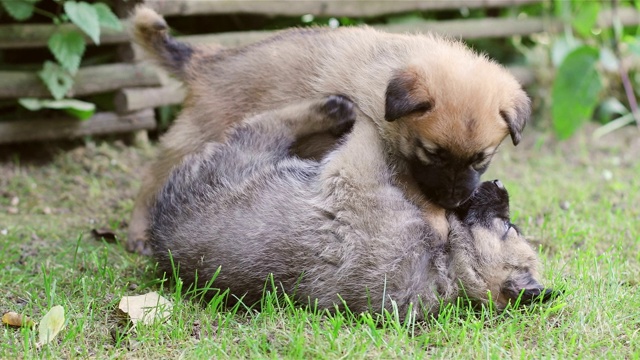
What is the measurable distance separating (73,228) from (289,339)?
82.8 inches

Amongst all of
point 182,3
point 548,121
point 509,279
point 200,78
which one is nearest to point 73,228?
point 200,78

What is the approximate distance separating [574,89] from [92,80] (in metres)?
3.93

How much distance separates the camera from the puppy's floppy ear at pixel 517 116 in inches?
149

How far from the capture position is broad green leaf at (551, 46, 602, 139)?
656cm

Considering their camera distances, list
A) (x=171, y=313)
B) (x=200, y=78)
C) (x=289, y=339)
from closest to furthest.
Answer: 1. (x=289, y=339)
2. (x=171, y=313)
3. (x=200, y=78)

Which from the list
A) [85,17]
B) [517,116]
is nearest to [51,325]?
[517,116]

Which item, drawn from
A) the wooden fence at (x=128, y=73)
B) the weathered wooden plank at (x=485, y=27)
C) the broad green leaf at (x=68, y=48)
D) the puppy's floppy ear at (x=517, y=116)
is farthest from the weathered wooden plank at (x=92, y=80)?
the puppy's floppy ear at (x=517, y=116)

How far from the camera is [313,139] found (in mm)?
4066

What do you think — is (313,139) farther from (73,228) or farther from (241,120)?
(73,228)

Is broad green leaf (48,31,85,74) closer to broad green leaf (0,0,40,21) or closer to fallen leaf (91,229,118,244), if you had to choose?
broad green leaf (0,0,40,21)

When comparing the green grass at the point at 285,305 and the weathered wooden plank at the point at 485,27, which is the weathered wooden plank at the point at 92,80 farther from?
the weathered wooden plank at the point at 485,27

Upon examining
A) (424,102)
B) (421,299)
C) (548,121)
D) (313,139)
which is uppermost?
(424,102)

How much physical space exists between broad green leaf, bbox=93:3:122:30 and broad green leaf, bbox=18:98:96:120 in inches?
25.3

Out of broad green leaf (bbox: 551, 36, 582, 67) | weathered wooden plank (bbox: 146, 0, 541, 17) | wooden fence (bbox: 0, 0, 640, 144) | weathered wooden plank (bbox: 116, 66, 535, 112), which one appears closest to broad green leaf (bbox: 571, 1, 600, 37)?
broad green leaf (bbox: 551, 36, 582, 67)
